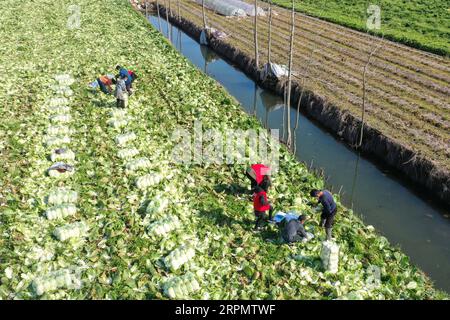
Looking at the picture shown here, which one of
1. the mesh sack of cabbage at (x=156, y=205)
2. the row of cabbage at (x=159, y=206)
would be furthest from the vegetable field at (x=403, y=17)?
the mesh sack of cabbage at (x=156, y=205)

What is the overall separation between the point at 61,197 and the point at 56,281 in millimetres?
3899

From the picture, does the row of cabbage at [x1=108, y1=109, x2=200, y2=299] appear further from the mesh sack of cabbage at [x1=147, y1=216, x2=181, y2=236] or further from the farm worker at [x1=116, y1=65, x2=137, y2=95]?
the farm worker at [x1=116, y1=65, x2=137, y2=95]

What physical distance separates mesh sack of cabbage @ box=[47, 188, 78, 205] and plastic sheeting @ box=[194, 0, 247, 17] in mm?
36537

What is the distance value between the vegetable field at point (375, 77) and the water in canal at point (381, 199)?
67.3 inches

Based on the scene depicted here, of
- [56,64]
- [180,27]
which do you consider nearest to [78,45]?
[56,64]

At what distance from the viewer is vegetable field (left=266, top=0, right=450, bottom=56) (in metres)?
33.1

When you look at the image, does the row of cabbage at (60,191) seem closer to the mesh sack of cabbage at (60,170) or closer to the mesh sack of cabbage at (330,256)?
the mesh sack of cabbage at (60,170)

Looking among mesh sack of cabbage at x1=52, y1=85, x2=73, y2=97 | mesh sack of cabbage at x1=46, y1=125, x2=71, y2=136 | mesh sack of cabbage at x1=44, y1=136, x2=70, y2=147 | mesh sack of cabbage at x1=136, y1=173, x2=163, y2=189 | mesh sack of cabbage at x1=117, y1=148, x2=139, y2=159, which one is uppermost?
mesh sack of cabbage at x1=52, y1=85, x2=73, y2=97

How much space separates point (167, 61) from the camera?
3036 cm

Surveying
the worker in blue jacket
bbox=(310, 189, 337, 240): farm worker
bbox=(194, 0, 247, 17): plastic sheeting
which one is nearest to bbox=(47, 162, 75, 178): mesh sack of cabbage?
the worker in blue jacket

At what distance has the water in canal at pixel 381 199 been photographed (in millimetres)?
14500

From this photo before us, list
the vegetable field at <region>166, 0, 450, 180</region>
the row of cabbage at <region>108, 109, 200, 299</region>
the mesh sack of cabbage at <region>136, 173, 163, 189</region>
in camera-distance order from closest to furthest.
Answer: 1. the row of cabbage at <region>108, 109, 200, 299</region>
2. the mesh sack of cabbage at <region>136, 173, 163, 189</region>
3. the vegetable field at <region>166, 0, 450, 180</region>
